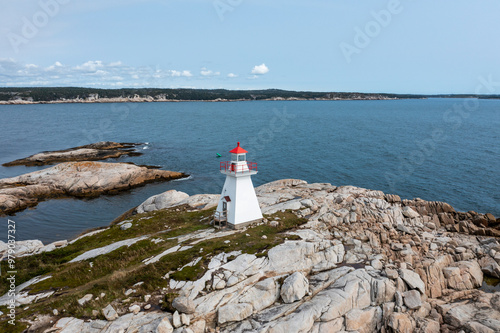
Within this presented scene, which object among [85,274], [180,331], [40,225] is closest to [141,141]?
[40,225]

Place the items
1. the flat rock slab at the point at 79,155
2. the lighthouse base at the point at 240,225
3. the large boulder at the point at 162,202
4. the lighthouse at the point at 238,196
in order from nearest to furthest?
the lighthouse at the point at 238,196
the lighthouse base at the point at 240,225
the large boulder at the point at 162,202
the flat rock slab at the point at 79,155

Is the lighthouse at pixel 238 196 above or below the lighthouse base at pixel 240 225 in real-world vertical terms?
above

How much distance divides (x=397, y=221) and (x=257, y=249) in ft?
47.5

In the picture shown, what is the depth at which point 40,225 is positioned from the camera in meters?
37.4

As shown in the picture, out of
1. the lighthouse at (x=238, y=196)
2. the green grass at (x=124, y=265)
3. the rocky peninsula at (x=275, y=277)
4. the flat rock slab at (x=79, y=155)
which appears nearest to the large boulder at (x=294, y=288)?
the rocky peninsula at (x=275, y=277)

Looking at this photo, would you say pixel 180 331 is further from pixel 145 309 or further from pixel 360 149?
pixel 360 149

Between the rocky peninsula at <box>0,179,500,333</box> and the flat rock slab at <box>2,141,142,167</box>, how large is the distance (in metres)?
42.9

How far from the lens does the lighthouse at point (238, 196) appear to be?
76.4ft

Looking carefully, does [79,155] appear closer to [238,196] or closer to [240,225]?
[238,196]

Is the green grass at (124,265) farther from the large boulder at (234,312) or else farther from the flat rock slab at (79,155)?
the flat rock slab at (79,155)

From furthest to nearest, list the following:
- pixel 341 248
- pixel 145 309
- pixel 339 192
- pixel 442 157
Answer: pixel 442 157, pixel 339 192, pixel 341 248, pixel 145 309

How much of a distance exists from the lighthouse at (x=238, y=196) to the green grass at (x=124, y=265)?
4.09ft

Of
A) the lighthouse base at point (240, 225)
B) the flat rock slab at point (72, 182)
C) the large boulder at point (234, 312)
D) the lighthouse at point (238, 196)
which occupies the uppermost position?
the lighthouse at point (238, 196)

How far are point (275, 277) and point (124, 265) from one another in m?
10.00
